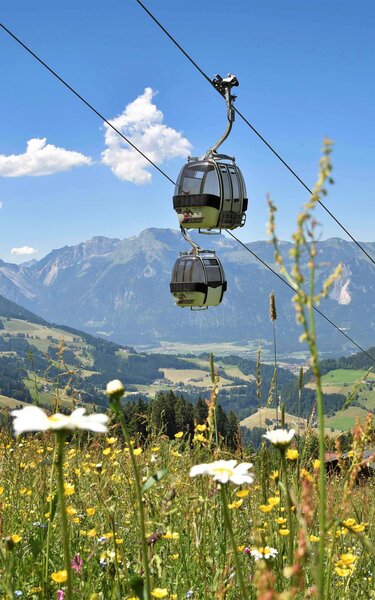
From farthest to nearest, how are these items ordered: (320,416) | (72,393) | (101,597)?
1. (72,393)
2. (101,597)
3. (320,416)

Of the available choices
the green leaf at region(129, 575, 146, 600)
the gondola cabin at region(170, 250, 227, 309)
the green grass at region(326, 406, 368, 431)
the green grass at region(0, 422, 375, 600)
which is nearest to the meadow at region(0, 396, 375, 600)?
the green grass at region(0, 422, 375, 600)

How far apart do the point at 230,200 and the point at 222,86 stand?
1.45 meters

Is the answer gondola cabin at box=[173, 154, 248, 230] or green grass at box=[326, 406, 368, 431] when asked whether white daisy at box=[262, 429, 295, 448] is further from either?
gondola cabin at box=[173, 154, 248, 230]

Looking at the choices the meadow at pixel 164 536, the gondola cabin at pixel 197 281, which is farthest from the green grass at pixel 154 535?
the gondola cabin at pixel 197 281

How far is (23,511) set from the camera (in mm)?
3340

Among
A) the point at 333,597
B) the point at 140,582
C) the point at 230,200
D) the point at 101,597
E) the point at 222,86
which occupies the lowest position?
the point at 333,597

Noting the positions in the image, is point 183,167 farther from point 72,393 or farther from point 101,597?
point 101,597

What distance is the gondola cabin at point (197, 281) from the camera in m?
8.39

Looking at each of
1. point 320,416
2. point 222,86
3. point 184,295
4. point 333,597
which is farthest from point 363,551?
point 222,86

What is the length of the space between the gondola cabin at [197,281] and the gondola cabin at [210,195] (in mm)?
492

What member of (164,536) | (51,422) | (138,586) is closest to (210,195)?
(164,536)

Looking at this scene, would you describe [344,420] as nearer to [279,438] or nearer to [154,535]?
[154,535]

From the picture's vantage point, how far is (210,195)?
8.20m

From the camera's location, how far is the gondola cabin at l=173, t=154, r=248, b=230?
27.0ft
